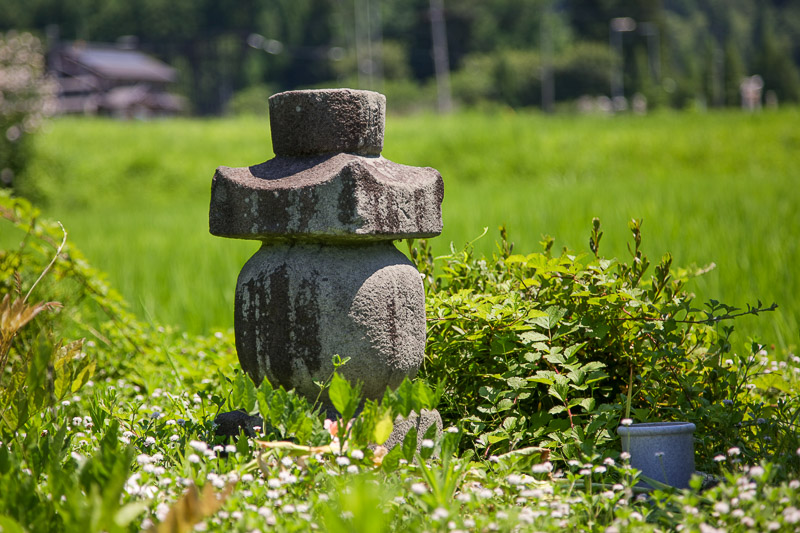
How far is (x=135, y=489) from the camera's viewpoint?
1.48 meters

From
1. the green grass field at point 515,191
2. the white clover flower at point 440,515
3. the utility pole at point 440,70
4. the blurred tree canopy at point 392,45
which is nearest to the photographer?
the white clover flower at point 440,515

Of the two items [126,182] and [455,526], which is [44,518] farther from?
[126,182]

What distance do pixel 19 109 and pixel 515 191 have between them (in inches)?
351

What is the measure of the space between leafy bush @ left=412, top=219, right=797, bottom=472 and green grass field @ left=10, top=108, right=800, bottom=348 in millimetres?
747

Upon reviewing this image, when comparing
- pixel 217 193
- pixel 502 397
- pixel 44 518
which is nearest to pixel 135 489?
pixel 44 518

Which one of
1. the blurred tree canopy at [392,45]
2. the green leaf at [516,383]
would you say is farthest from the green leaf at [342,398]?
the blurred tree canopy at [392,45]

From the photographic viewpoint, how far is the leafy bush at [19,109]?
41.0ft

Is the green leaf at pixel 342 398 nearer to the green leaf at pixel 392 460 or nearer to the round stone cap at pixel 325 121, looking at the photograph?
the green leaf at pixel 392 460

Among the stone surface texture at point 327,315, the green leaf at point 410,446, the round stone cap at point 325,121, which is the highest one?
the round stone cap at point 325,121

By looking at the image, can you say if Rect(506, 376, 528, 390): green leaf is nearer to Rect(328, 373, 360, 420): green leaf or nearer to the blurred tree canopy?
Rect(328, 373, 360, 420): green leaf

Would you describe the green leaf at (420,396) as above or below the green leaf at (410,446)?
above

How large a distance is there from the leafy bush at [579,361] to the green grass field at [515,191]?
0.75m

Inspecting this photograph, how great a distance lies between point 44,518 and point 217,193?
1012 millimetres

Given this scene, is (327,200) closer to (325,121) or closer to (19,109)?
(325,121)
